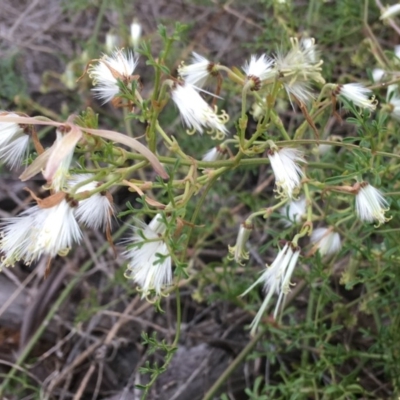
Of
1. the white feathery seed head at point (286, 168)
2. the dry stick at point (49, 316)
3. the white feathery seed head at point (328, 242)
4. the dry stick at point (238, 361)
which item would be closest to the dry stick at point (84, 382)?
the dry stick at point (49, 316)

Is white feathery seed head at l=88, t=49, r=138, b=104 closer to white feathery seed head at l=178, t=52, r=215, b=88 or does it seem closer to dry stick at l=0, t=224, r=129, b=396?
white feathery seed head at l=178, t=52, r=215, b=88

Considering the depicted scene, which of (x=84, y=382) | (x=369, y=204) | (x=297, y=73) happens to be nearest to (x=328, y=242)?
(x=369, y=204)

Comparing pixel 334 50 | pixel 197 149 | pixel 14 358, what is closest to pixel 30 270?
pixel 14 358

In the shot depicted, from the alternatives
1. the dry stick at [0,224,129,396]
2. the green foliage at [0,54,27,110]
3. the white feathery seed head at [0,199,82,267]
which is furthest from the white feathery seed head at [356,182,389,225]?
the green foliage at [0,54,27,110]

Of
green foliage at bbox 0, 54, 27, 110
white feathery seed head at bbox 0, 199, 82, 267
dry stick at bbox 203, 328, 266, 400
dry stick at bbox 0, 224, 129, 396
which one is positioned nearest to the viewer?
white feathery seed head at bbox 0, 199, 82, 267

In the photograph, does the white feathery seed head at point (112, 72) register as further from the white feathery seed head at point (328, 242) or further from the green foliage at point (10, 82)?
the green foliage at point (10, 82)

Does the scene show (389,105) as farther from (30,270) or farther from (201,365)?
(30,270)
